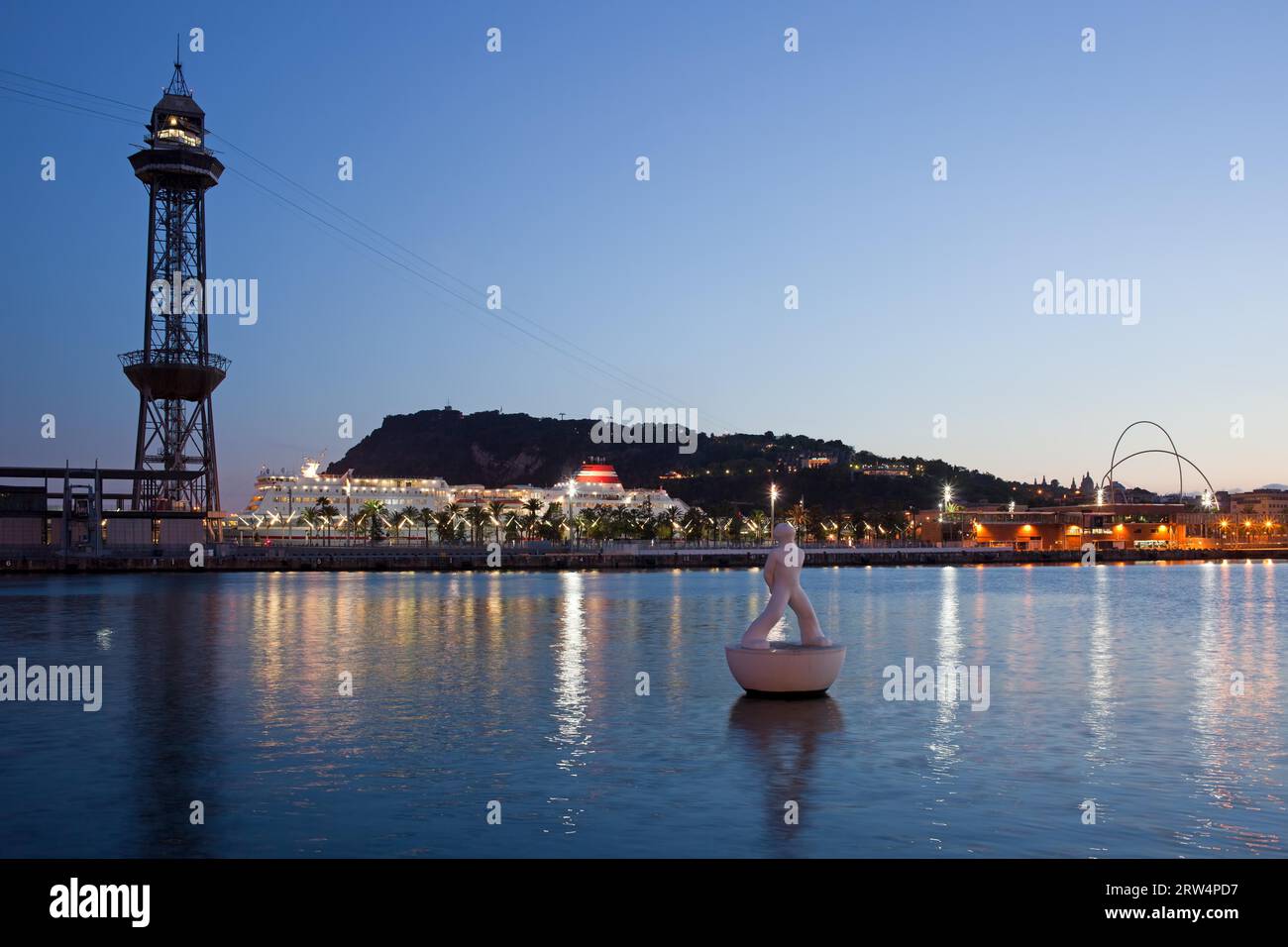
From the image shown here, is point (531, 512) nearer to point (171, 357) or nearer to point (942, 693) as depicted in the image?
point (171, 357)

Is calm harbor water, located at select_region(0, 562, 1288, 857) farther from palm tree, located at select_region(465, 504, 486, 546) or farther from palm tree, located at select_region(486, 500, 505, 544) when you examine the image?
palm tree, located at select_region(486, 500, 505, 544)

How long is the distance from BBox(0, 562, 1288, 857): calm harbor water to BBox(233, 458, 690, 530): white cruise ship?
103 meters

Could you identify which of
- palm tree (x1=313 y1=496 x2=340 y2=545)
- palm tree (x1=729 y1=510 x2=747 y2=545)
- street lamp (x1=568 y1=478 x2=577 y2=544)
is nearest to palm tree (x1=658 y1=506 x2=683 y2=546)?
palm tree (x1=729 y1=510 x2=747 y2=545)

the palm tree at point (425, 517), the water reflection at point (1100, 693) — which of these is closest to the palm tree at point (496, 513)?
the palm tree at point (425, 517)

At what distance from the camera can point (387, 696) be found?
2114 cm

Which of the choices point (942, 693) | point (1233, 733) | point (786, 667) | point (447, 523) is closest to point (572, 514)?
point (447, 523)

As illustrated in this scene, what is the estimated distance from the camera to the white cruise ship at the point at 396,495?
135 meters

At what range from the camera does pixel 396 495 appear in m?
146

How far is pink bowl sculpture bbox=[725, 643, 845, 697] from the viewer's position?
720 inches

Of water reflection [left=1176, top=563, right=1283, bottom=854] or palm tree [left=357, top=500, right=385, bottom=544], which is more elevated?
palm tree [left=357, top=500, right=385, bottom=544]

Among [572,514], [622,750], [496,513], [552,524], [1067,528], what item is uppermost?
[496,513]

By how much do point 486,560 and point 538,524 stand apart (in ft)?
114

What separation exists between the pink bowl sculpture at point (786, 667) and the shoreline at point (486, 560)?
252 feet
